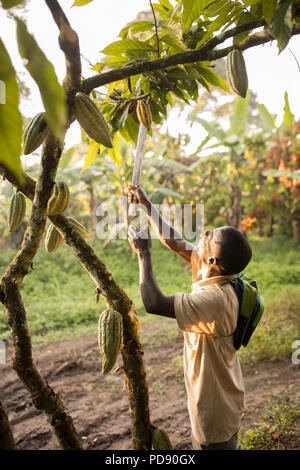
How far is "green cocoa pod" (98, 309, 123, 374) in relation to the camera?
3.22 feet

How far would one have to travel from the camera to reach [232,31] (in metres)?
0.85

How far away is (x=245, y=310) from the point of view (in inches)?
50.3

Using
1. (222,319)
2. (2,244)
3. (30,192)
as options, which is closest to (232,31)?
(30,192)

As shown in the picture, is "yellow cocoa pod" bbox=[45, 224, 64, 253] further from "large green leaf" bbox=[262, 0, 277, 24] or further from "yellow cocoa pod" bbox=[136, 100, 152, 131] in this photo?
"large green leaf" bbox=[262, 0, 277, 24]

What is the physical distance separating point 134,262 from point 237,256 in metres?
5.54

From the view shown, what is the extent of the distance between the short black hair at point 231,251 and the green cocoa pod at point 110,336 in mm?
438

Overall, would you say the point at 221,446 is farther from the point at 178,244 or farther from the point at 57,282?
the point at 57,282

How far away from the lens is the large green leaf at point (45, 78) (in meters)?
0.29

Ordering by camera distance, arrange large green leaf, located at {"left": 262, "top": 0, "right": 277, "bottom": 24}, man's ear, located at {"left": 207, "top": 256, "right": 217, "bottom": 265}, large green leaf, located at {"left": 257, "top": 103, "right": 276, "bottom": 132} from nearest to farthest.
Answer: large green leaf, located at {"left": 262, "top": 0, "right": 277, "bottom": 24}
man's ear, located at {"left": 207, "top": 256, "right": 217, "bottom": 265}
large green leaf, located at {"left": 257, "top": 103, "right": 276, "bottom": 132}

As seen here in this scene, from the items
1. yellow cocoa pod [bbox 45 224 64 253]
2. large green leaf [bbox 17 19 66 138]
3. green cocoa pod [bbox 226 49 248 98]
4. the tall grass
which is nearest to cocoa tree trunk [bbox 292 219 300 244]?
the tall grass

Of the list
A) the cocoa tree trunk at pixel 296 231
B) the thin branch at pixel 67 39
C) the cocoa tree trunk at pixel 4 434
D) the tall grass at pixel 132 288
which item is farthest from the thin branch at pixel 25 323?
the cocoa tree trunk at pixel 296 231

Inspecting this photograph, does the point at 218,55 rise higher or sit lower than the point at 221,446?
higher

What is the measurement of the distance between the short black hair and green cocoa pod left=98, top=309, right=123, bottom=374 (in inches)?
17.2

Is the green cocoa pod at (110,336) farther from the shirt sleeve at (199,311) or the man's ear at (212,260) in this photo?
the man's ear at (212,260)
